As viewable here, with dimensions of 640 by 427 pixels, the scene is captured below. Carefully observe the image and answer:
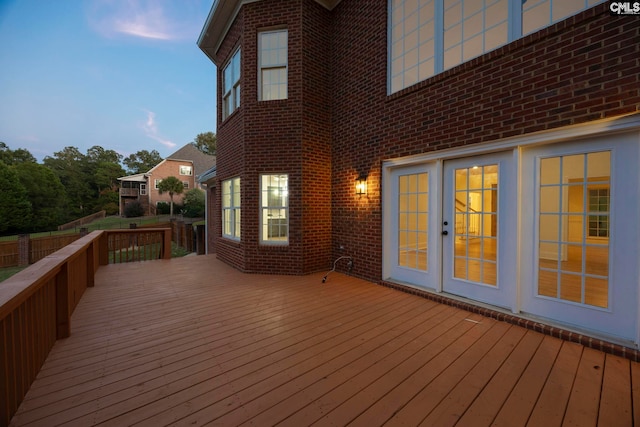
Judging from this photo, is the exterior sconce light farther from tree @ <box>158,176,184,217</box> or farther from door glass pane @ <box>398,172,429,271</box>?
tree @ <box>158,176,184,217</box>

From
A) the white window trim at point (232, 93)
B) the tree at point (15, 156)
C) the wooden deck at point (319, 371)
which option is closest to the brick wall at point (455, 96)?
the wooden deck at point (319, 371)

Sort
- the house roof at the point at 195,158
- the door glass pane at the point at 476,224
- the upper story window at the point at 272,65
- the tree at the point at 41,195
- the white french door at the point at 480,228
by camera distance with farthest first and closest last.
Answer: the house roof at the point at 195,158 < the tree at the point at 41,195 < the upper story window at the point at 272,65 < the door glass pane at the point at 476,224 < the white french door at the point at 480,228

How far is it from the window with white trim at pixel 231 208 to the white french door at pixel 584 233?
5672 millimetres

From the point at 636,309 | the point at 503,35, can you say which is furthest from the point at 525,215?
the point at 503,35

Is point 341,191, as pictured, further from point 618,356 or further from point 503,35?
point 618,356

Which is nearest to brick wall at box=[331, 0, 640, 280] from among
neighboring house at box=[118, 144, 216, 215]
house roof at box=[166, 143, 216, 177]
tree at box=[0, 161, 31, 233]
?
neighboring house at box=[118, 144, 216, 215]

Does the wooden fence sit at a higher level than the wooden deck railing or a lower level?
lower

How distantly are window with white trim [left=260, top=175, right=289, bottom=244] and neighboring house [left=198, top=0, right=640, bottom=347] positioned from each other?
32 mm

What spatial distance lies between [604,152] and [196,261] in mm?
7693

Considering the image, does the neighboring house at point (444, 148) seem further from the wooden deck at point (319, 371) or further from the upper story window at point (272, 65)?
the wooden deck at point (319, 371)

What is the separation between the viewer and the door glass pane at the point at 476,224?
3443mm

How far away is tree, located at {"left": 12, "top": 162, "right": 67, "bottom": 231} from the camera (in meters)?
25.8

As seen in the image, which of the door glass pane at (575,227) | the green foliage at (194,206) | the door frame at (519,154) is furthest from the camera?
the green foliage at (194,206)

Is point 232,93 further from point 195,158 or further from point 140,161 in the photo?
point 140,161
